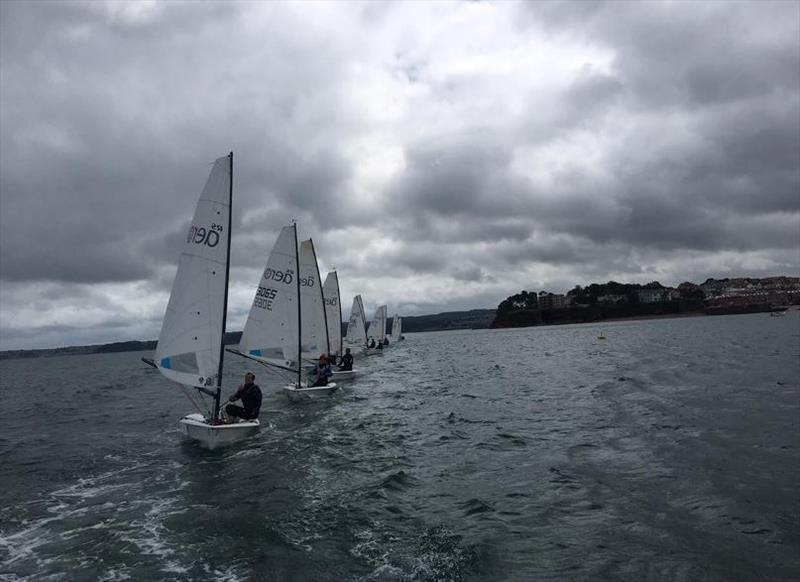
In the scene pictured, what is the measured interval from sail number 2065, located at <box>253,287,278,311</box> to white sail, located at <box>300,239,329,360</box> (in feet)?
17.3

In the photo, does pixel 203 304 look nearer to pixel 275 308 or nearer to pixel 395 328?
pixel 275 308

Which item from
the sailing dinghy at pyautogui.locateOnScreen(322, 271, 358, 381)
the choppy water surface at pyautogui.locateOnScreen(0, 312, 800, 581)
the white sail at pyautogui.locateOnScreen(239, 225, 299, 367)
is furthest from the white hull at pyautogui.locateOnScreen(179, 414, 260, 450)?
the sailing dinghy at pyautogui.locateOnScreen(322, 271, 358, 381)

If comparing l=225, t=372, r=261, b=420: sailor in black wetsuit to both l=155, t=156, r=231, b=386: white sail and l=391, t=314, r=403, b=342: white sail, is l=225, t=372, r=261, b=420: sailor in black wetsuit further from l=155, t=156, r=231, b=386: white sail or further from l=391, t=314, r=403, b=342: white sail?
l=391, t=314, r=403, b=342: white sail

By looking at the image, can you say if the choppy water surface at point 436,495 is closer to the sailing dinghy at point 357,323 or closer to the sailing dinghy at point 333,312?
the sailing dinghy at point 333,312

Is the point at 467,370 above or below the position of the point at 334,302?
below

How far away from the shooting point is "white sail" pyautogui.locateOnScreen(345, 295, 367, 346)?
66.2 metres

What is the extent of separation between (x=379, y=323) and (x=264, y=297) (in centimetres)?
6001

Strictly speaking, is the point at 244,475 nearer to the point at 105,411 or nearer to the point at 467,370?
the point at 105,411

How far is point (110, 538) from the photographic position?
8.92 meters

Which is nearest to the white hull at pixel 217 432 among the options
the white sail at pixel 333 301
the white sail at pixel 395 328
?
the white sail at pixel 333 301

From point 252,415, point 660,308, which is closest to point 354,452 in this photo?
point 252,415

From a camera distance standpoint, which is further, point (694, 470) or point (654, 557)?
point (694, 470)

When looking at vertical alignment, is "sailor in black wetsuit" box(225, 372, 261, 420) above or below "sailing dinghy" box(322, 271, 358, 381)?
below

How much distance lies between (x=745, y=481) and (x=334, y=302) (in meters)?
33.5
